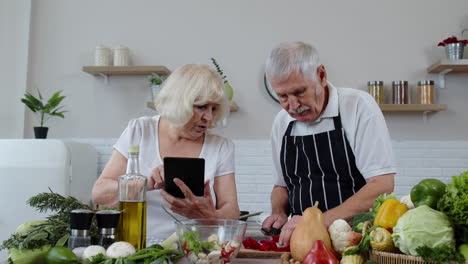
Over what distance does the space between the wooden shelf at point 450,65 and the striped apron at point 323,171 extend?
2268mm

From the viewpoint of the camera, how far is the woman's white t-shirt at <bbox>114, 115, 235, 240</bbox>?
2.19 meters

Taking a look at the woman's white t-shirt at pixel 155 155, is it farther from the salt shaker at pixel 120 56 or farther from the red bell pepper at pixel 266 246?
the salt shaker at pixel 120 56

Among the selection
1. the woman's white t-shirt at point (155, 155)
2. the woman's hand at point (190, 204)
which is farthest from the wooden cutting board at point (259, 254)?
the woman's white t-shirt at point (155, 155)

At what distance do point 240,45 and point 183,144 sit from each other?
2.52 metres

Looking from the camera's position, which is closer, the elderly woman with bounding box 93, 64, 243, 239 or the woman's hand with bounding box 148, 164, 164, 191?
the woman's hand with bounding box 148, 164, 164, 191

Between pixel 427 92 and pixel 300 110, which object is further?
pixel 427 92

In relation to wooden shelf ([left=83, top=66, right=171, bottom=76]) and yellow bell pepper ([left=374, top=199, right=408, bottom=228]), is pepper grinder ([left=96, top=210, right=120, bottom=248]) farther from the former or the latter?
wooden shelf ([left=83, top=66, right=171, bottom=76])

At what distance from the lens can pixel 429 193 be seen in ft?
3.93

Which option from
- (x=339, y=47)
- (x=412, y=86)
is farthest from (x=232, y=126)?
(x=412, y=86)

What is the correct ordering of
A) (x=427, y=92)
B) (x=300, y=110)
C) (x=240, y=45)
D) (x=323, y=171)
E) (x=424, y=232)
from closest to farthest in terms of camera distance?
(x=424, y=232), (x=300, y=110), (x=323, y=171), (x=427, y=92), (x=240, y=45)

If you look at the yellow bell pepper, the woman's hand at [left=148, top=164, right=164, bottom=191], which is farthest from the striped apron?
the yellow bell pepper

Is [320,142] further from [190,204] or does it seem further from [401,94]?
→ [401,94]

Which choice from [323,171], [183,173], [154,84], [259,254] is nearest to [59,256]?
[259,254]

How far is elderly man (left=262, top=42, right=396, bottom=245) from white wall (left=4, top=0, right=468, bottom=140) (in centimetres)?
211
